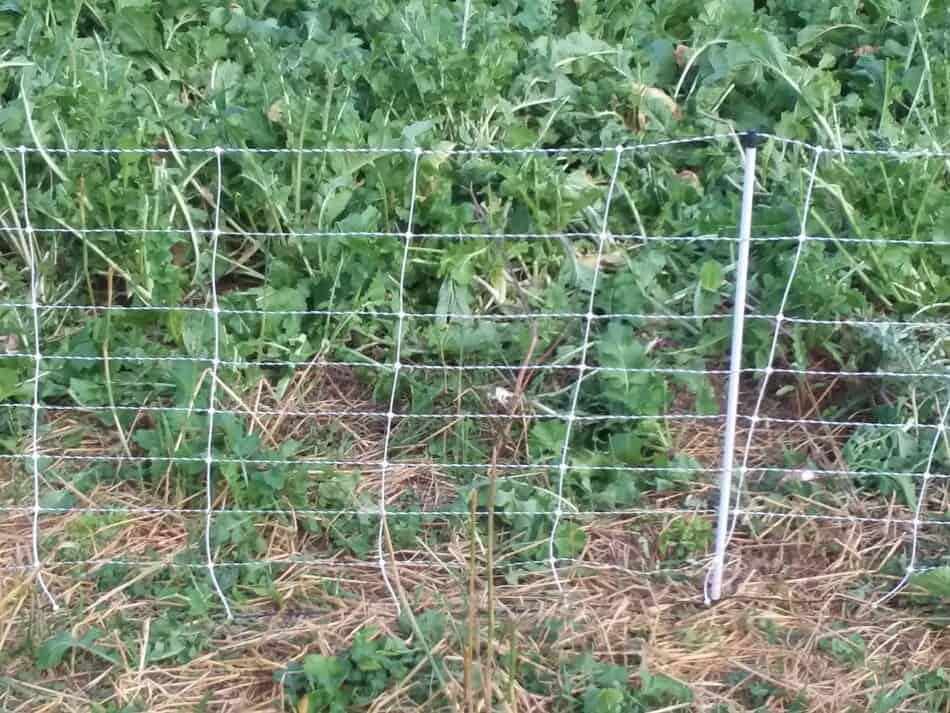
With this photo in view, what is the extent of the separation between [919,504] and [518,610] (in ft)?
3.11

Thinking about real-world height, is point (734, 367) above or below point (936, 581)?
above

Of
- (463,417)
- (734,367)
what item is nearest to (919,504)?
(734,367)

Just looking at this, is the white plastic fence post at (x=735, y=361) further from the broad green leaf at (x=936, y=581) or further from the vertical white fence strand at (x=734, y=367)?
the broad green leaf at (x=936, y=581)

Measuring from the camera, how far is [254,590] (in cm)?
287

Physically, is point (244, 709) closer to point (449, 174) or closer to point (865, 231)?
point (449, 174)

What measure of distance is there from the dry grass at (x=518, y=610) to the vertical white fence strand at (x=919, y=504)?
26mm

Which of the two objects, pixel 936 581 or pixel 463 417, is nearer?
pixel 936 581

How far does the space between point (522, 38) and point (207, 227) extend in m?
1.17

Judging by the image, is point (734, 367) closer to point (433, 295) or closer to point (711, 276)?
point (711, 276)

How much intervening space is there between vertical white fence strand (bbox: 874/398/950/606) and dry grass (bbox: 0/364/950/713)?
26mm

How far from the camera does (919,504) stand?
2.96m

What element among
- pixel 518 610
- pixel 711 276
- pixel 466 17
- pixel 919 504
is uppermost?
pixel 466 17

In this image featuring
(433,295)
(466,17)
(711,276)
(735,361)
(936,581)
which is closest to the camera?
(735,361)

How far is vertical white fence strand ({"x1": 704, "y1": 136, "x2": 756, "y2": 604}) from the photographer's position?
262 centimetres
